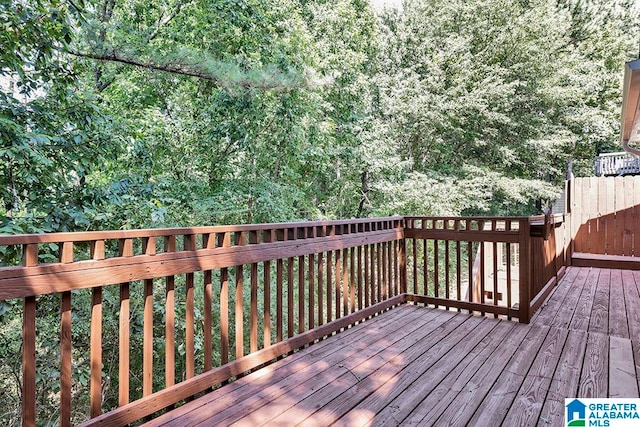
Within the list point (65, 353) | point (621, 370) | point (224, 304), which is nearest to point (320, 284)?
point (224, 304)

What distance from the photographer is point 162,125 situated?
204 inches

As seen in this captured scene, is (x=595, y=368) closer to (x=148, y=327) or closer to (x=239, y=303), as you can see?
(x=239, y=303)

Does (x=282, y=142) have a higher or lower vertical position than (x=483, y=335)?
higher

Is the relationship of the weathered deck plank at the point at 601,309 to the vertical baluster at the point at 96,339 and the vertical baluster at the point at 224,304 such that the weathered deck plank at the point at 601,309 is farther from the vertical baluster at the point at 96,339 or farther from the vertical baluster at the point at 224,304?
the vertical baluster at the point at 96,339

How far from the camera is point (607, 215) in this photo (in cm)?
584

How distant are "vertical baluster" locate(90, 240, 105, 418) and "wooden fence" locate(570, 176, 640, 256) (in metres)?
6.62

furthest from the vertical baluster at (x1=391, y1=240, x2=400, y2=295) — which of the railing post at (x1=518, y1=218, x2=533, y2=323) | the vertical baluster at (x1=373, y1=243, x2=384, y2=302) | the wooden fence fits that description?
the wooden fence

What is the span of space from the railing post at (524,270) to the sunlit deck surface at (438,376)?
0.38 feet

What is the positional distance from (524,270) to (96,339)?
3.07 metres

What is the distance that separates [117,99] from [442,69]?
9.29 m

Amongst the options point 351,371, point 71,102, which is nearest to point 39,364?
point 71,102

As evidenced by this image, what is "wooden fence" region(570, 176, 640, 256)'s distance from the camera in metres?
5.67

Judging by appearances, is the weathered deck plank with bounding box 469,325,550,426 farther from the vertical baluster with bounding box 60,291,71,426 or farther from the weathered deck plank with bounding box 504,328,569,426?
the vertical baluster with bounding box 60,291,71,426

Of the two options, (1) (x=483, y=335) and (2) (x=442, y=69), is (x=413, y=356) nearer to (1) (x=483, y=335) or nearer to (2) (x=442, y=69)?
(1) (x=483, y=335)
